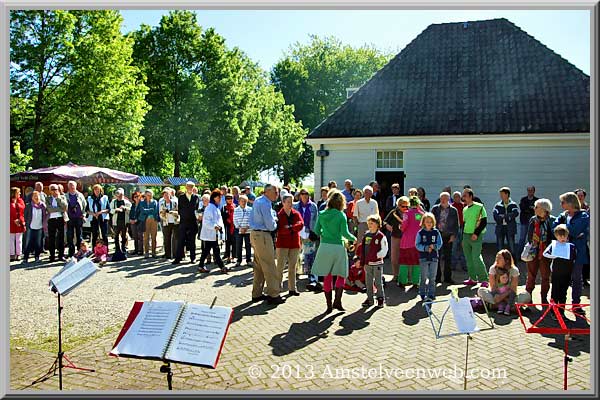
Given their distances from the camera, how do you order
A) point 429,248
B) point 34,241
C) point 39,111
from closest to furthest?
point 429,248, point 34,241, point 39,111

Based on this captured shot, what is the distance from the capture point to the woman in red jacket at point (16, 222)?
39.1ft

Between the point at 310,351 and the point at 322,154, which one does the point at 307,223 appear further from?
the point at 322,154

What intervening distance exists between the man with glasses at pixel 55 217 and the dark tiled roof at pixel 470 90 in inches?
330

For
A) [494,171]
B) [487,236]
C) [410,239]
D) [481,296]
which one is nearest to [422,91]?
[494,171]

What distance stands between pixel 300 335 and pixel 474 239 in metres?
4.74

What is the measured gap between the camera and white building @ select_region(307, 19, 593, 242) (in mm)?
14422

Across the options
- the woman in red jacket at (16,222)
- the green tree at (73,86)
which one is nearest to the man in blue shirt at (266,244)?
the woman in red jacket at (16,222)

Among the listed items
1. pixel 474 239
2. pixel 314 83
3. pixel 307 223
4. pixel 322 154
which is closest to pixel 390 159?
pixel 322 154

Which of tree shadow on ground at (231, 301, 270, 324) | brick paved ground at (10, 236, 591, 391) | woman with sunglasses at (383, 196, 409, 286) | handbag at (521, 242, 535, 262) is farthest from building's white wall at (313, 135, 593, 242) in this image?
tree shadow on ground at (231, 301, 270, 324)

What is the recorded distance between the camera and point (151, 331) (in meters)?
3.62

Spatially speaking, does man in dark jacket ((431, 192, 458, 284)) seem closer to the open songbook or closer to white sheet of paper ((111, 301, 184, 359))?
the open songbook

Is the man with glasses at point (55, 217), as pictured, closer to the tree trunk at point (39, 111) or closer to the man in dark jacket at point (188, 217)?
the man in dark jacket at point (188, 217)

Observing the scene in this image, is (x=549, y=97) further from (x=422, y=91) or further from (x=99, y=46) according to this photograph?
(x=99, y=46)

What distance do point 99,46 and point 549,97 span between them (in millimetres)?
20551
